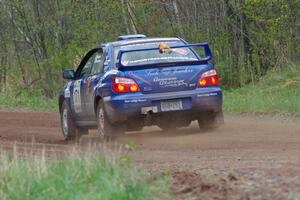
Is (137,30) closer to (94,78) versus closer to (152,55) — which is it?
(94,78)

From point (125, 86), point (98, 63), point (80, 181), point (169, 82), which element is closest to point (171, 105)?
point (169, 82)

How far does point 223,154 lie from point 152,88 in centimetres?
287

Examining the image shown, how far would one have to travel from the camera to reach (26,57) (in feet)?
126

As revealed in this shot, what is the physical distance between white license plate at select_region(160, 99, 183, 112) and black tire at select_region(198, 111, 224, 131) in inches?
25.6

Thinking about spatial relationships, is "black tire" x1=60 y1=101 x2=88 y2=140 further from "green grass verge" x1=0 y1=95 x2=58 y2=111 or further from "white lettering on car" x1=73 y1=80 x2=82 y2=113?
"green grass verge" x1=0 y1=95 x2=58 y2=111

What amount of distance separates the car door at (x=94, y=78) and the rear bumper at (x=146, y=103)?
2.19 ft

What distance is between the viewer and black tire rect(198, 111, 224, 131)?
13.7 meters

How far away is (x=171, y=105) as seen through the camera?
13055 mm

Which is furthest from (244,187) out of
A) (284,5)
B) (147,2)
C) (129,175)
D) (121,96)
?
(147,2)

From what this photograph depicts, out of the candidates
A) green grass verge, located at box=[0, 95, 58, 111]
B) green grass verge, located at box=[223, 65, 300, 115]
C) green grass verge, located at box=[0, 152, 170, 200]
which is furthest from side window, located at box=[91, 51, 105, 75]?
green grass verge, located at box=[0, 95, 58, 111]

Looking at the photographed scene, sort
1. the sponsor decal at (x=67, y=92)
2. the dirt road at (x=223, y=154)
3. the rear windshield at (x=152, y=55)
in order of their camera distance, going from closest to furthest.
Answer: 1. the dirt road at (x=223, y=154)
2. the rear windshield at (x=152, y=55)
3. the sponsor decal at (x=67, y=92)

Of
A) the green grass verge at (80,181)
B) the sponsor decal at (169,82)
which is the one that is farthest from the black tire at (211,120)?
the green grass verge at (80,181)

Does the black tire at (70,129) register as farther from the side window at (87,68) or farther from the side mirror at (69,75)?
the side window at (87,68)

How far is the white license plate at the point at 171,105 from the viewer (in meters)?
13.0
